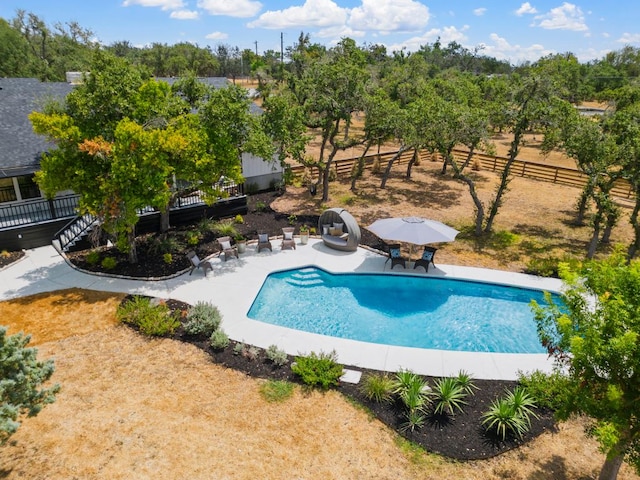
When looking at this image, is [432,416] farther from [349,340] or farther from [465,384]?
[349,340]

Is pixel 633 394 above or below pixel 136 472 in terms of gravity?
above

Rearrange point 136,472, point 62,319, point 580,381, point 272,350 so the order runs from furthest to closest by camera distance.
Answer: point 62,319 → point 272,350 → point 136,472 → point 580,381

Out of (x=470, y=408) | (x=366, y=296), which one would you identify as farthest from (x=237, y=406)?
(x=366, y=296)

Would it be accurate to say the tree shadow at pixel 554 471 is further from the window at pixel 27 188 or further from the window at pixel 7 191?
the window at pixel 7 191

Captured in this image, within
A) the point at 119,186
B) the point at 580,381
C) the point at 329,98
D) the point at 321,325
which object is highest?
the point at 329,98

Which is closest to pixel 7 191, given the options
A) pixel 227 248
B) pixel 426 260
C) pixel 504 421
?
pixel 227 248

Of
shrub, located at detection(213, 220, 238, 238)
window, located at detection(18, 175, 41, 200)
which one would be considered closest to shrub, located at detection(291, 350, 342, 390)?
shrub, located at detection(213, 220, 238, 238)

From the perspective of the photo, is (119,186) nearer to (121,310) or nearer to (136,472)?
(121,310)

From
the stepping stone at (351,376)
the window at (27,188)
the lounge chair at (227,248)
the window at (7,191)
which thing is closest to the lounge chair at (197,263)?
the lounge chair at (227,248)
